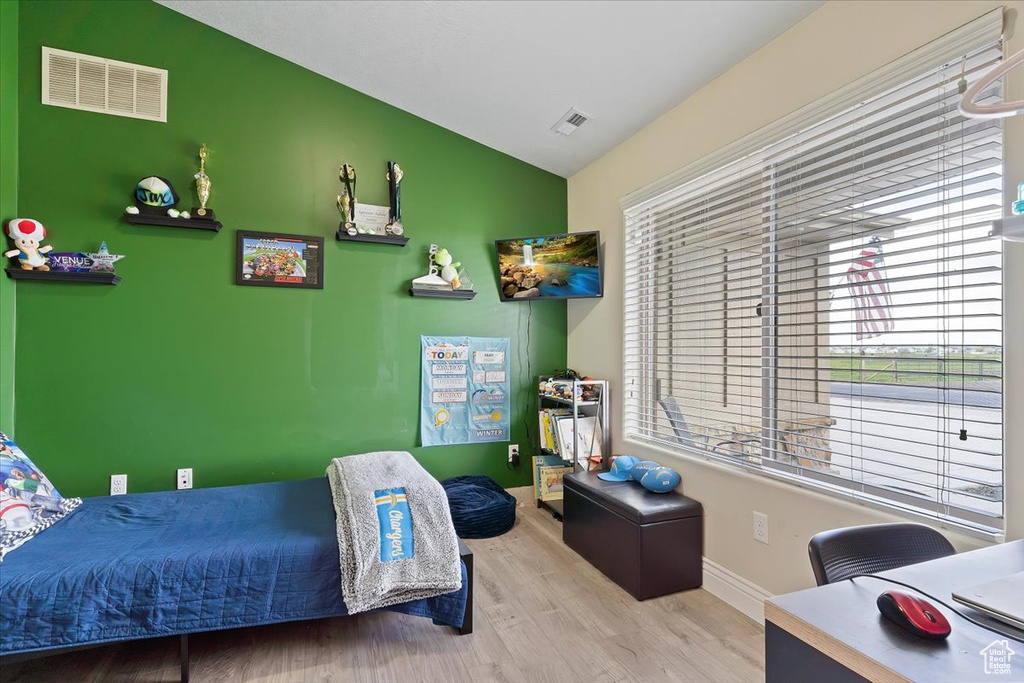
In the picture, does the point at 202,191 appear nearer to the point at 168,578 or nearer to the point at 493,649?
the point at 168,578

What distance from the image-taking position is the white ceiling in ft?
6.93

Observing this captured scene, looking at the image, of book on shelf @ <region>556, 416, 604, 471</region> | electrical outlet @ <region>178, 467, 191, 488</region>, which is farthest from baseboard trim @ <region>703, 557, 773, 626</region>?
electrical outlet @ <region>178, 467, 191, 488</region>

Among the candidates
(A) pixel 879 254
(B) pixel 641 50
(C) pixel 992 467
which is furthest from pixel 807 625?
(B) pixel 641 50

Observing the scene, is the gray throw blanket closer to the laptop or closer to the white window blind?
the white window blind

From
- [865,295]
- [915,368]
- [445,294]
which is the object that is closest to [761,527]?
[915,368]

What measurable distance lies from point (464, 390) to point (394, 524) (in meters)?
1.59

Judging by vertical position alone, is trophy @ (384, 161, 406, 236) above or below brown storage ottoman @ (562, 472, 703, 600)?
above

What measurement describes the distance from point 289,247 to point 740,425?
2.84m

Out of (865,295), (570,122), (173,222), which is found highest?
(570,122)

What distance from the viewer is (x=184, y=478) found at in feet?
9.22

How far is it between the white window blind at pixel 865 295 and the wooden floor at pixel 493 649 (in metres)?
0.79

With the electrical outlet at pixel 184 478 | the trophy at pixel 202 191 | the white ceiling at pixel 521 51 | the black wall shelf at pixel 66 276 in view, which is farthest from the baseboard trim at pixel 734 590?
the black wall shelf at pixel 66 276

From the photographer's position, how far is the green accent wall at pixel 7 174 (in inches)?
97.2

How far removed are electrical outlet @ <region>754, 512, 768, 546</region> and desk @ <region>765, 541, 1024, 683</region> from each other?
1.15 m
